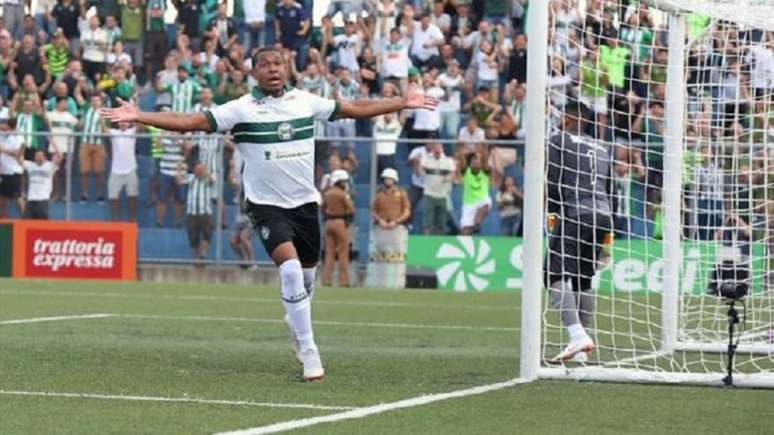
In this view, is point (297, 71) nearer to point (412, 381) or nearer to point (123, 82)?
point (123, 82)

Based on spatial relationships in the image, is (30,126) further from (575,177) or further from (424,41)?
(575,177)

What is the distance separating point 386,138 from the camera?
28.6 m

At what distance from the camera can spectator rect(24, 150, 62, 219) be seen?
2909 centimetres

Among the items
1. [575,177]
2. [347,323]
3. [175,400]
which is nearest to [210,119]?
[175,400]

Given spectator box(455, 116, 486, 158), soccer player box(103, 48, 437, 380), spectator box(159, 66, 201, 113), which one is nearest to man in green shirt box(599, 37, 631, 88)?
soccer player box(103, 48, 437, 380)

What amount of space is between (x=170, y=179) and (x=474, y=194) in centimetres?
502

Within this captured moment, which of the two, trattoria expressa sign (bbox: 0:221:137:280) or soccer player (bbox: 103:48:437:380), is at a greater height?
soccer player (bbox: 103:48:437:380)

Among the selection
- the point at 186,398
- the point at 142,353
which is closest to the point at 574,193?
the point at 142,353

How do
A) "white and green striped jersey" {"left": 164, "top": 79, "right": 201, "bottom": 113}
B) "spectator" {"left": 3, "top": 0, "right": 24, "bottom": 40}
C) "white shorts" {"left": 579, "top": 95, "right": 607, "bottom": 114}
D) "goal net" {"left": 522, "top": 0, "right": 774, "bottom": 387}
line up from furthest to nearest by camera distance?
"spectator" {"left": 3, "top": 0, "right": 24, "bottom": 40} < "white and green striped jersey" {"left": 164, "top": 79, "right": 201, "bottom": 113} < "white shorts" {"left": 579, "top": 95, "right": 607, "bottom": 114} < "goal net" {"left": 522, "top": 0, "right": 774, "bottom": 387}

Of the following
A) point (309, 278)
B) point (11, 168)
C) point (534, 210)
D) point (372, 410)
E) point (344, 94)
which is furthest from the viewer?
point (344, 94)

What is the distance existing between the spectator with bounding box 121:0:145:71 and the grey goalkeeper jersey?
19.2 m

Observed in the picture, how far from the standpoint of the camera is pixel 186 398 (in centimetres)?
1005

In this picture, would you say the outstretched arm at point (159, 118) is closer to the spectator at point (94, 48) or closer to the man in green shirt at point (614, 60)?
the man in green shirt at point (614, 60)

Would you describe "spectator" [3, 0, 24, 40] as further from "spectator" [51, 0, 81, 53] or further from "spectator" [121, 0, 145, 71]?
"spectator" [121, 0, 145, 71]
